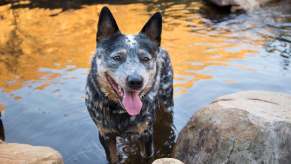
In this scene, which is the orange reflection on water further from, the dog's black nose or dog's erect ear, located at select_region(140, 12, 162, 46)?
the dog's black nose

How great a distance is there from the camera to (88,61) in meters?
6.99

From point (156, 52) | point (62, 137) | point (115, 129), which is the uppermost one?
point (156, 52)

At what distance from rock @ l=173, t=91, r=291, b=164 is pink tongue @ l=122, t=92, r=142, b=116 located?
617mm

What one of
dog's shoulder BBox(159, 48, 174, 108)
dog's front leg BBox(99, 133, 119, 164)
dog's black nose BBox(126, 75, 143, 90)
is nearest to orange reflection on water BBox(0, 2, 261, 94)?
dog's shoulder BBox(159, 48, 174, 108)

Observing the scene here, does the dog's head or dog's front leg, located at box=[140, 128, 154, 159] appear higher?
the dog's head

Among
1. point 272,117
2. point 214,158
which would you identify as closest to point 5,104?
point 214,158

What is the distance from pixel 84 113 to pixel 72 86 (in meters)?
0.92

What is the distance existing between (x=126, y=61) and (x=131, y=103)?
382 mm

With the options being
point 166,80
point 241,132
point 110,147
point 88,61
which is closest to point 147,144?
point 110,147

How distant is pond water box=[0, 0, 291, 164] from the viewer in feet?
16.0

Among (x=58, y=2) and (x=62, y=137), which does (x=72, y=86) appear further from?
(x=58, y=2)

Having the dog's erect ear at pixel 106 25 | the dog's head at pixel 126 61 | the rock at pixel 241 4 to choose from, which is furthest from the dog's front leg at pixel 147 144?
the rock at pixel 241 4

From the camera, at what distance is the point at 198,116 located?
3.70 metres

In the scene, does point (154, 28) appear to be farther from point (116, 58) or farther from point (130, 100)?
point (130, 100)
